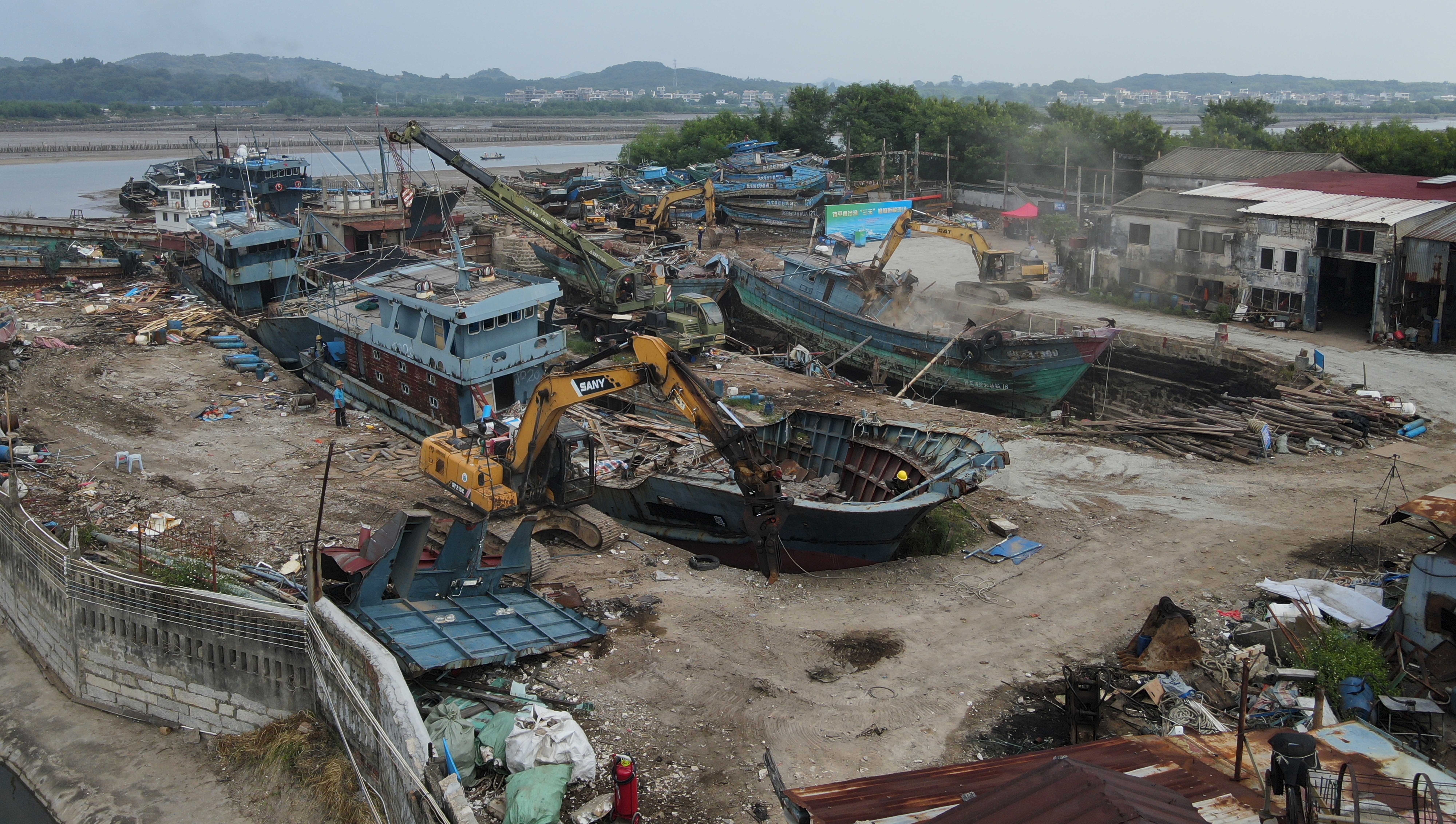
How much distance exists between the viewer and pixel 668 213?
1738 inches

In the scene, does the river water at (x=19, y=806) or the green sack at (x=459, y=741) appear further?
the river water at (x=19, y=806)

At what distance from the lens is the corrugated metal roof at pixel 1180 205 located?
2958 cm

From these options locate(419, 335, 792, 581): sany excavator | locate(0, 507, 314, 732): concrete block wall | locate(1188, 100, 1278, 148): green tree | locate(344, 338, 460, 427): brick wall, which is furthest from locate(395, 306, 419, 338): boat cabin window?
locate(1188, 100, 1278, 148): green tree

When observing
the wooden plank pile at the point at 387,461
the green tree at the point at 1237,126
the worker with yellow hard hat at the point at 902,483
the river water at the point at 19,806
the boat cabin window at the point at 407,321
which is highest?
the green tree at the point at 1237,126

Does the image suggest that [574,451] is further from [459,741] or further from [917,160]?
[917,160]

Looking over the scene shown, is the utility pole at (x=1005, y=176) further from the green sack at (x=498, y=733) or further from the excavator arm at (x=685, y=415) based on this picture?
the green sack at (x=498, y=733)

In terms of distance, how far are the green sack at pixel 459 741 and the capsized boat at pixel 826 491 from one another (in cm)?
585

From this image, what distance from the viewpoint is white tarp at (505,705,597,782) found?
944cm

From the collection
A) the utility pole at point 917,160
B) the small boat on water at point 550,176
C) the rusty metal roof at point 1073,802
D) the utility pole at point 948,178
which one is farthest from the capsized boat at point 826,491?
the small boat on water at point 550,176

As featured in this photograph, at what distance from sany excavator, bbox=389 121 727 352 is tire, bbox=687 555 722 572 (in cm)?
1289

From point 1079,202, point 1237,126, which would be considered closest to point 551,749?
point 1079,202

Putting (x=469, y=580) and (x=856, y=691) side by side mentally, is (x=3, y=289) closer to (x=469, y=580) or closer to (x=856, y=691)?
(x=469, y=580)

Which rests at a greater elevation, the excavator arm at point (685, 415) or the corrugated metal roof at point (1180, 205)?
the corrugated metal roof at point (1180, 205)

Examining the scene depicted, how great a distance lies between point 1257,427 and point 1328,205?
1122 cm
